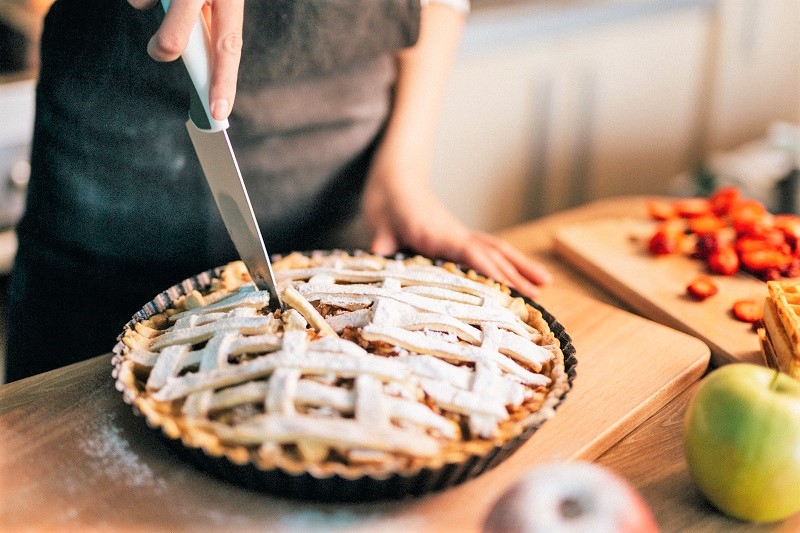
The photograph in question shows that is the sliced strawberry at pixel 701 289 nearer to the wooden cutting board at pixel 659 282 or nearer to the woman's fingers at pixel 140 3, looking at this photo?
the wooden cutting board at pixel 659 282

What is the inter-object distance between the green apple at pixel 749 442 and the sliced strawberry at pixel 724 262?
518 mm

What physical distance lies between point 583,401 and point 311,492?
1.16 feet

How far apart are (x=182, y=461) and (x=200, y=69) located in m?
0.43

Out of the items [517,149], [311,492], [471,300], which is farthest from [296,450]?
[517,149]

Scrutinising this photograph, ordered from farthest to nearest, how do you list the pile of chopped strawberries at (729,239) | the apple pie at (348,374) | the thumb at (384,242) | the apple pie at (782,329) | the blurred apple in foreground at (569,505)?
the thumb at (384,242), the pile of chopped strawberries at (729,239), the apple pie at (782,329), the apple pie at (348,374), the blurred apple in foreground at (569,505)

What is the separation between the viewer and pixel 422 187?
1.33 metres

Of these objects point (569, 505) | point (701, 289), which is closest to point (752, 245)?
point (701, 289)

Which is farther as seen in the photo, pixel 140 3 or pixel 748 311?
pixel 748 311

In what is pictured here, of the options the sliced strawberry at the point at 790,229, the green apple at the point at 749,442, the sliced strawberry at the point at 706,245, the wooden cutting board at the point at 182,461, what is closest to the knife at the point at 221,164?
the wooden cutting board at the point at 182,461

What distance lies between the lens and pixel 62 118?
45.8 inches

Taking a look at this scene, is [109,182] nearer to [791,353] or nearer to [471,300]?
[471,300]

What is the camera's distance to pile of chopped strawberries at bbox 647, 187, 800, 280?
3.97 feet

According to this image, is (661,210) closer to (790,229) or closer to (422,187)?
(790,229)

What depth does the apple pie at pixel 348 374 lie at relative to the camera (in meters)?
0.73
